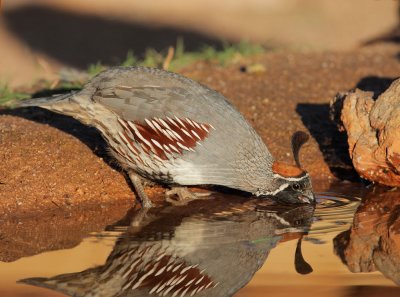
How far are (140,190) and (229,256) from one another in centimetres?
191

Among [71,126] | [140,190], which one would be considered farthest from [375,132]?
Answer: [71,126]

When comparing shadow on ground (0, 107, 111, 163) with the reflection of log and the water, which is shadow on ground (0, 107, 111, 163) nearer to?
the water

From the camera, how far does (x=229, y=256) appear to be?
657 centimetres

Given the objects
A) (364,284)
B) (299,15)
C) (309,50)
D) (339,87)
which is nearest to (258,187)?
(364,284)

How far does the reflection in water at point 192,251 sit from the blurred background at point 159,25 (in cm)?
930

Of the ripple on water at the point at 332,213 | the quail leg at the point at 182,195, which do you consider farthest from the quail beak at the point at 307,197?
the quail leg at the point at 182,195

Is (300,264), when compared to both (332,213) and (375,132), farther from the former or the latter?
(375,132)

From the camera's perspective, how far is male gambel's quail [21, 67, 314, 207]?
7840 millimetres

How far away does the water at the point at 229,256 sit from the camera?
19.6ft

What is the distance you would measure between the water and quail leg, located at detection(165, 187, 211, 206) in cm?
31

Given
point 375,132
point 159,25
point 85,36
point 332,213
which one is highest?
point 159,25

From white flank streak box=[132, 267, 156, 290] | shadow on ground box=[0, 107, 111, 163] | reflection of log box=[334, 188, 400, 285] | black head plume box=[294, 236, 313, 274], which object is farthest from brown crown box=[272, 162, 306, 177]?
white flank streak box=[132, 267, 156, 290]

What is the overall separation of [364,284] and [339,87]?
5.46 meters

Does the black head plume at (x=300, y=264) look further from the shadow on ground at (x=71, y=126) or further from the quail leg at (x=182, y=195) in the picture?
the shadow on ground at (x=71, y=126)
